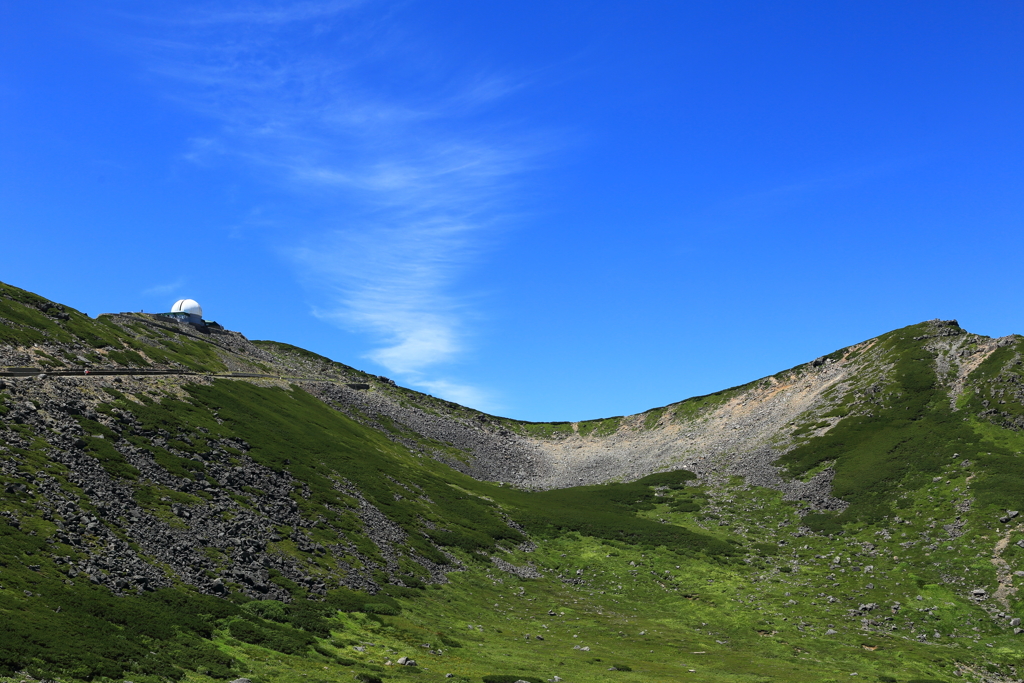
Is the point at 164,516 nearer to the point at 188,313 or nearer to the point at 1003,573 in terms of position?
the point at 1003,573

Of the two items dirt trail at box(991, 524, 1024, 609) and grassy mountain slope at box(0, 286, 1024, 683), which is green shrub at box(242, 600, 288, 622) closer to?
grassy mountain slope at box(0, 286, 1024, 683)

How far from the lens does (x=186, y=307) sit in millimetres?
168000

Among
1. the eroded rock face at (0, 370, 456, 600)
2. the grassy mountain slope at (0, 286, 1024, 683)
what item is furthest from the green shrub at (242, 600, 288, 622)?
the eroded rock face at (0, 370, 456, 600)

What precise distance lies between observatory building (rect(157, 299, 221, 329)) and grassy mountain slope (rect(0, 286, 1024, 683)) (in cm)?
4234

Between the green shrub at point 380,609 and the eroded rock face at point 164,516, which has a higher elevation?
the eroded rock face at point 164,516

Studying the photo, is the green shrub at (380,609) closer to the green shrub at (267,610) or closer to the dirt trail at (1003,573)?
the green shrub at (267,610)

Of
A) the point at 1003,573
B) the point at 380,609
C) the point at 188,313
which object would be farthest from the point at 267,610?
the point at 188,313

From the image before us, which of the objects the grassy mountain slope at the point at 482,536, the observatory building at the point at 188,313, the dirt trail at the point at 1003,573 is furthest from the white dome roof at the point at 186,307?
the dirt trail at the point at 1003,573

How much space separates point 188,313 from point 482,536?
4810 inches

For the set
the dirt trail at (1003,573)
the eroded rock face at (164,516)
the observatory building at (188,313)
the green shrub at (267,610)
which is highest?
the observatory building at (188,313)

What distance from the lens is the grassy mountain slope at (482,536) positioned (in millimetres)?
39000

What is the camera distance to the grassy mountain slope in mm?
39000

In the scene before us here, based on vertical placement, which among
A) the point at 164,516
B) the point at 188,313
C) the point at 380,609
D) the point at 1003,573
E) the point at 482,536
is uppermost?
the point at 188,313

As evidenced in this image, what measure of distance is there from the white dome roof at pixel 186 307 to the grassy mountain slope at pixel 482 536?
144ft
